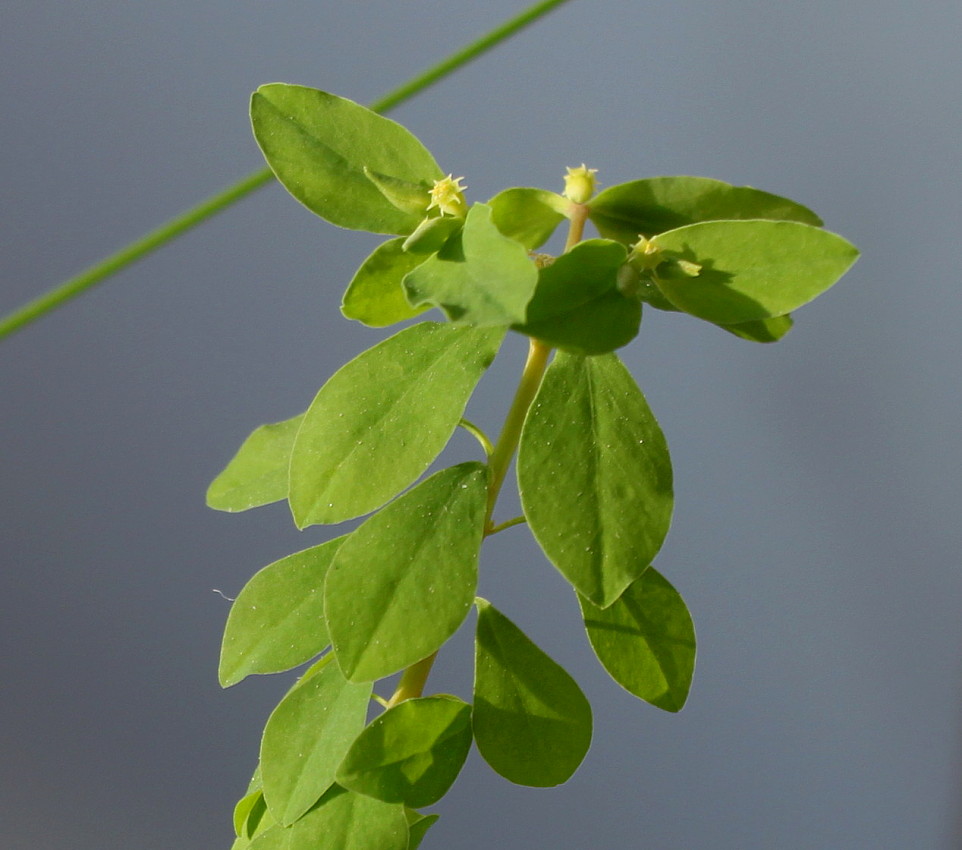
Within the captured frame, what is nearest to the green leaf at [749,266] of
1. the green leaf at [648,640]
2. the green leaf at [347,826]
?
the green leaf at [648,640]

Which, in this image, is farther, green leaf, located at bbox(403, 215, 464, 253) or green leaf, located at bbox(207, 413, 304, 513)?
green leaf, located at bbox(207, 413, 304, 513)

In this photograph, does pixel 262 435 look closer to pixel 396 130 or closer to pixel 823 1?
pixel 396 130

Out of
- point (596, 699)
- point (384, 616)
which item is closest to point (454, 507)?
point (384, 616)

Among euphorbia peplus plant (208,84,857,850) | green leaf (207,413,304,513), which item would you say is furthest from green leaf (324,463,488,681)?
green leaf (207,413,304,513)

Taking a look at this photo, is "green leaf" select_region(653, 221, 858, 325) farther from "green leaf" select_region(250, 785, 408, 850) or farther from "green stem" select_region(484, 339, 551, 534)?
"green leaf" select_region(250, 785, 408, 850)

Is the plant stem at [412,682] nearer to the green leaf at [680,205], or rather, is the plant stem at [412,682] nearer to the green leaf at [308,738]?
the green leaf at [308,738]

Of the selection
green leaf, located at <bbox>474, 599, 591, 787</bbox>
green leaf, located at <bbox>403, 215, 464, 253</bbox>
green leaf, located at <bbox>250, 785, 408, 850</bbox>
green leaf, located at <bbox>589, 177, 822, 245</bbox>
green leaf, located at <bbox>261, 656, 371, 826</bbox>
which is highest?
green leaf, located at <bbox>589, 177, 822, 245</bbox>

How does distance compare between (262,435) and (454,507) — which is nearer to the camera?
(454,507)
